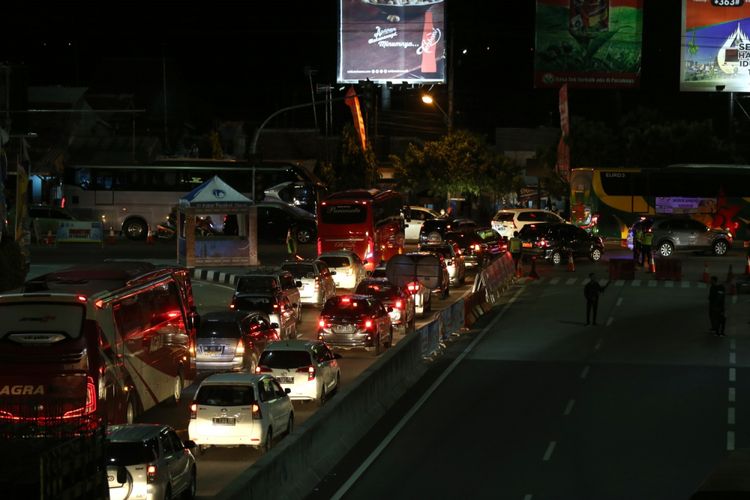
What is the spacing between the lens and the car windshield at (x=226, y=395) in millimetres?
19125

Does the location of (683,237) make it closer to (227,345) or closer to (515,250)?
(515,250)

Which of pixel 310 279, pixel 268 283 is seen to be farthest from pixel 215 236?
pixel 268 283

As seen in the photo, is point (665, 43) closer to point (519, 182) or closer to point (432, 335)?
point (519, 182)

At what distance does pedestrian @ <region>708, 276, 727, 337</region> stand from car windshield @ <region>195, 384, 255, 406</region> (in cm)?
1676

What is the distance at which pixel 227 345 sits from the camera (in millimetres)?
25641

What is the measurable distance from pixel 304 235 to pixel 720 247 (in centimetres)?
2029

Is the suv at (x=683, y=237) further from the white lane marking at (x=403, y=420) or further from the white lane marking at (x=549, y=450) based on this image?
the white lane marking at (x=549, y=450)

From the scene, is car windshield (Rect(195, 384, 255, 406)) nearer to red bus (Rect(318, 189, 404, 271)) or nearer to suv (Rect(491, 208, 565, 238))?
red bus (Rect(318, 189, 404, 271))

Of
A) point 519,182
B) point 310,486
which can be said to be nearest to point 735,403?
point 310,486

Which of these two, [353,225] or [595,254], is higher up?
[353,225]

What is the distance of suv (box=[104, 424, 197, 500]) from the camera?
590 inches

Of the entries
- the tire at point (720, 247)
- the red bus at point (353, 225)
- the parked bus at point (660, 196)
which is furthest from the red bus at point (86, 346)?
the parked bus at point (660, 196)

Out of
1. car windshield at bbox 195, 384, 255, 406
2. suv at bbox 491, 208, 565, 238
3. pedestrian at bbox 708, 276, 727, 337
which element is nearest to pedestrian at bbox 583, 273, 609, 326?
pedestrian at bbox 708, 276, 727, 337

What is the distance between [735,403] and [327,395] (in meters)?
8.11
